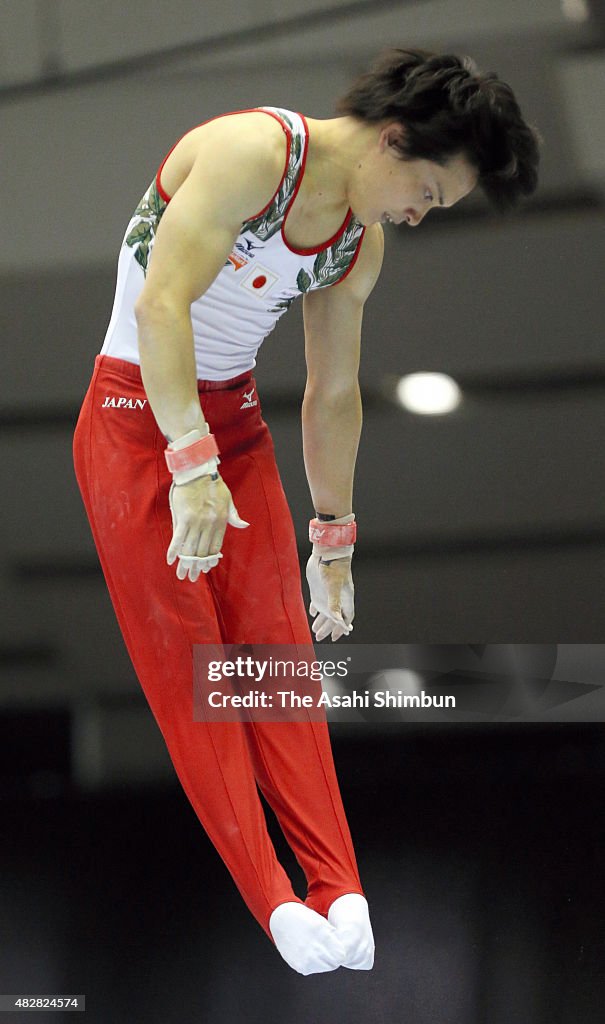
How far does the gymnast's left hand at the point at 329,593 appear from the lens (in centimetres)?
243

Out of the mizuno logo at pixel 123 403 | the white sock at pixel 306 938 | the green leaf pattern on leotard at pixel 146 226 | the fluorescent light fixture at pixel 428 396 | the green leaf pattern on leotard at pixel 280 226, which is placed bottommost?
the white sock at pixel 306 938

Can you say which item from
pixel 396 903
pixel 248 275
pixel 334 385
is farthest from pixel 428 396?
pixel 396 903

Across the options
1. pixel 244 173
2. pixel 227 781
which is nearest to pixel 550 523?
pixel 227 781

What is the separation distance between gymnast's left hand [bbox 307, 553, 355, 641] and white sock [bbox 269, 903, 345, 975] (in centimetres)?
54

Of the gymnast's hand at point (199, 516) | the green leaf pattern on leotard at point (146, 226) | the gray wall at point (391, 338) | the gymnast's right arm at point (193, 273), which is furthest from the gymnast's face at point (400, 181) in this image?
the gymnast's hand at point (199, 516)

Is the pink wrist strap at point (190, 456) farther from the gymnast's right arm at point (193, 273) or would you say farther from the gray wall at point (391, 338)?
the gray wall at point (391, 338)

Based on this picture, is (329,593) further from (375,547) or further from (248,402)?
(248,402)

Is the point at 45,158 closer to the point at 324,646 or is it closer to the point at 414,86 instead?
the point at 414,86

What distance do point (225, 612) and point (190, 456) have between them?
1.57 feet

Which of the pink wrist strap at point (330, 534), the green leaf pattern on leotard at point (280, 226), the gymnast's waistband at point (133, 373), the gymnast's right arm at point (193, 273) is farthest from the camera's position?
the pink wrist strap at point (330, 534)

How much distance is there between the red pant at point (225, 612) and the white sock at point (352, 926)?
0.02 metres

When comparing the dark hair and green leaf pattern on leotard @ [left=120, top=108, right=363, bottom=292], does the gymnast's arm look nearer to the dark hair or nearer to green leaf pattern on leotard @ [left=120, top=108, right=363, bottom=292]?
green leaf pattern on leotard @ [left=120, top=108, right=363, bottom=292]

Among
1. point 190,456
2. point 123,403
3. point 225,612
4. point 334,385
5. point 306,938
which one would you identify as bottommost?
point 306,938

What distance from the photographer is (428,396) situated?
2.52 m
